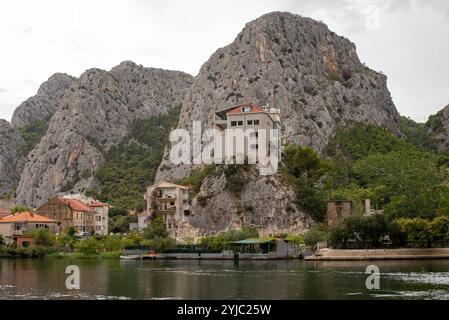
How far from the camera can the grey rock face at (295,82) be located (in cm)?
13850

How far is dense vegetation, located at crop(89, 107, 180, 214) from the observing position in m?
136

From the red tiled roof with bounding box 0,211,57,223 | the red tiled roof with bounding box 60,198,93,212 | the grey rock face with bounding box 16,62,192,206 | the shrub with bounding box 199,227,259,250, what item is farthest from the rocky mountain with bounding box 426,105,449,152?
the red tiled roof with bounding box 0,211,57,223

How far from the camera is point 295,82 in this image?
144750 millimetres

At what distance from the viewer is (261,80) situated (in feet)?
470

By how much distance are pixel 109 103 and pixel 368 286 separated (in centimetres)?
14771

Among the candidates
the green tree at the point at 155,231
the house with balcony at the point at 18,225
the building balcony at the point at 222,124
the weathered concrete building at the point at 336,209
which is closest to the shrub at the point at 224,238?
the green tree at the point at 155,231

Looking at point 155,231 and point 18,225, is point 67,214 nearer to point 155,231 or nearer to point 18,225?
point 18,225

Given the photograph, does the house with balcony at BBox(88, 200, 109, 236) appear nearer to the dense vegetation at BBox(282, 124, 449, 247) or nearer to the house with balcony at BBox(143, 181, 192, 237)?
the house with balcony at BBox(143, 181, 192, 237)

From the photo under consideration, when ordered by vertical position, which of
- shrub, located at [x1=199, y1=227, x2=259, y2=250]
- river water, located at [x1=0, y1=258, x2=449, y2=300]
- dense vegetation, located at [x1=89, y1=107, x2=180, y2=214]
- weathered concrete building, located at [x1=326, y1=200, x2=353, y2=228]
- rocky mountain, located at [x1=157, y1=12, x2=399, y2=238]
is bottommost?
river water, located at [x1=0, y1=258, x2=449, y2=300]

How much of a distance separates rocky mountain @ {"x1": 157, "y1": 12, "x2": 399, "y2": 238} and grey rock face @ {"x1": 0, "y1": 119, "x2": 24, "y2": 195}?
183 ft

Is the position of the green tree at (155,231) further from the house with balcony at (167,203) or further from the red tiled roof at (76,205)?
the red tiled roof at (76,205)

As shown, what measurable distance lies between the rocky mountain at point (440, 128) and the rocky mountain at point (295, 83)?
8822 mm

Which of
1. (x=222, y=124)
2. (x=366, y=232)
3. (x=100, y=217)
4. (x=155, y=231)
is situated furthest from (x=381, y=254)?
(x=100, y=217)
